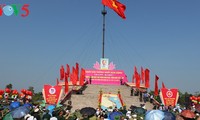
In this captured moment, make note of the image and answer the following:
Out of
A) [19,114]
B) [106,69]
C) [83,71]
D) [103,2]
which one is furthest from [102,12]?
[19,114]

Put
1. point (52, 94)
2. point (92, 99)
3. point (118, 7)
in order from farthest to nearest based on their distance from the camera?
1. point (118, 7)
2. point (92, 99)
3. point (52, 94)

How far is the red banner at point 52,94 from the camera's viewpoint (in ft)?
91.6

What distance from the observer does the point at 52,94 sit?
28.1m

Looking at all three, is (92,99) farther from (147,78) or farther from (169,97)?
(147,78)

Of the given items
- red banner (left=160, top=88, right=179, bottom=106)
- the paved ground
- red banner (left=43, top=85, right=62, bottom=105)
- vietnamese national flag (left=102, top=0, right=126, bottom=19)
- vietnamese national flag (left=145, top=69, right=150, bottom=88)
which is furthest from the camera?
vietnamese national flag (left=102, top=0, right=126, bottom=19)

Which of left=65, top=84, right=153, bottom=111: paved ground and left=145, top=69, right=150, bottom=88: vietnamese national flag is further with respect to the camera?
left=145, top=69, right=150, bottom=88: vietnamese national flag

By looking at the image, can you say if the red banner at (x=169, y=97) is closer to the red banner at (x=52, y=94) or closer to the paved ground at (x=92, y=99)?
the paved ground at (x=92, y=99)

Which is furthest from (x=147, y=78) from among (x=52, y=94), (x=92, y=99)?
(x=52, y=94)

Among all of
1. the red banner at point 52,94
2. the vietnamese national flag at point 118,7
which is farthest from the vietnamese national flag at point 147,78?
the red banner at point 52,94

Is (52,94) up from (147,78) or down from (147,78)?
down

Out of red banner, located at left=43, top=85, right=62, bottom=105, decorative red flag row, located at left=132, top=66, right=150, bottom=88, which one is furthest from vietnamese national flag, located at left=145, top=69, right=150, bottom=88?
red banner, located at left=43, top=85, right=62, bottom=105

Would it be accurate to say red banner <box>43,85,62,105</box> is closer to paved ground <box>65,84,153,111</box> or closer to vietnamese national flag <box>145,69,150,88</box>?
paved ground <box>65,84,153,111</box>

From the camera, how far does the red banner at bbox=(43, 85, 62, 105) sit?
91.6 ft

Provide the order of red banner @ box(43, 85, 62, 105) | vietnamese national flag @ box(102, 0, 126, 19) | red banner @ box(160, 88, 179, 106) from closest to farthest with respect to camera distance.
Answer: red banner @ box(43, 85, 62, 105) < red banner @ box(160, 88, 179, 106) < vietnamese national flag @ box(102, 0, 126, 19)
